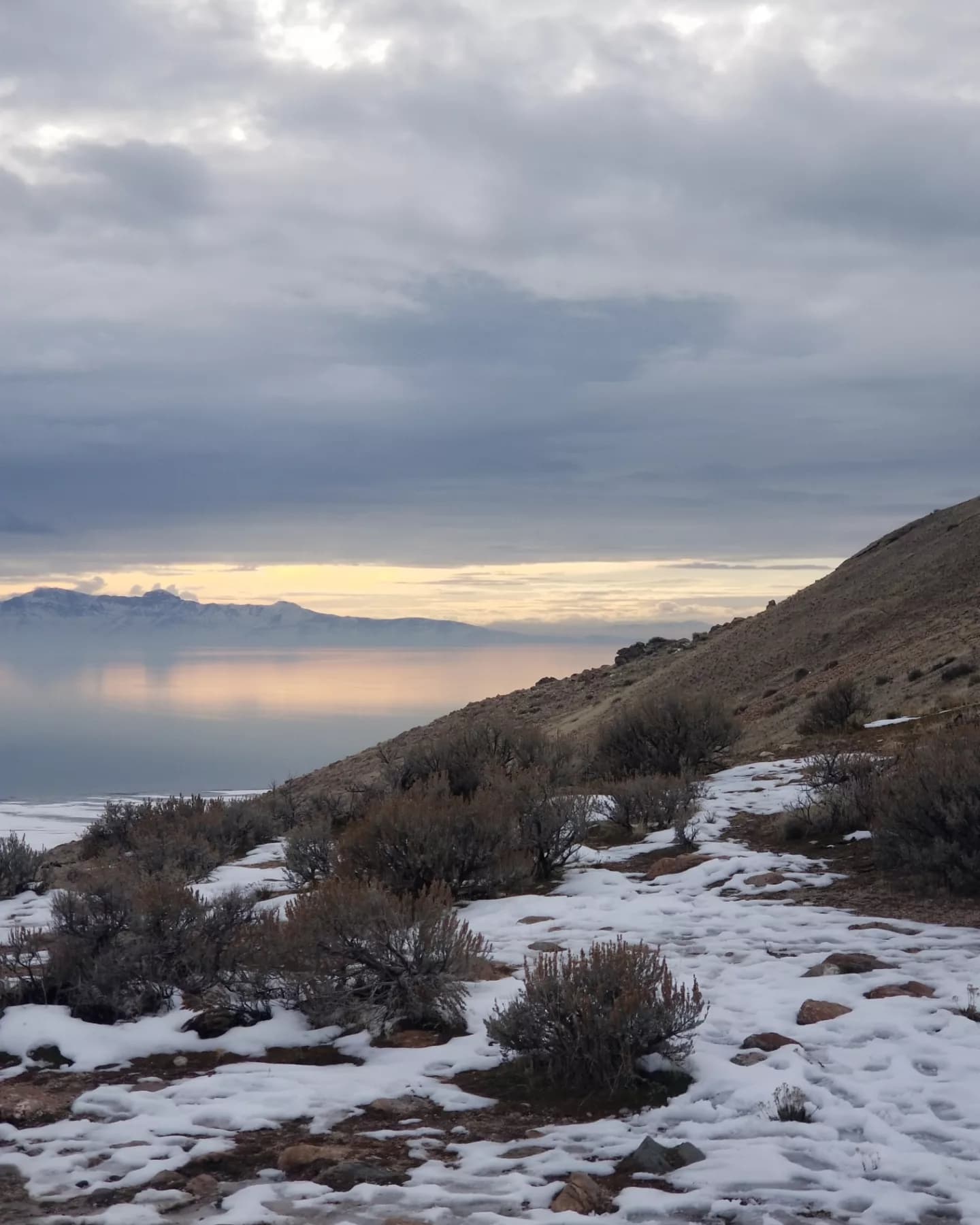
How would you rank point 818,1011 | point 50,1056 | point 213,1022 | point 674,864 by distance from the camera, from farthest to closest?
point 674,864, point 213,1022, point 50,1056, point 818,1011

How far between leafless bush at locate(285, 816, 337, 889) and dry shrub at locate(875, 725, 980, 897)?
5.63 meters

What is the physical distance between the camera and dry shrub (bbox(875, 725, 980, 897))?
7984mm

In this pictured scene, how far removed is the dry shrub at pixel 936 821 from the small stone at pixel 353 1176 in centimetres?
547

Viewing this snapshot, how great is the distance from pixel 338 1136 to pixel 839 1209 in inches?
84.4

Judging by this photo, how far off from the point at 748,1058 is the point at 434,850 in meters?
4.48

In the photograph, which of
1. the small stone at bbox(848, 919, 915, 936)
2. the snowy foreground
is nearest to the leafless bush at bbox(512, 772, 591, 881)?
the snowy foreground

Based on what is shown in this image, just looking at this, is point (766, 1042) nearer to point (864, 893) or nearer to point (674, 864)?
point (864, 893)

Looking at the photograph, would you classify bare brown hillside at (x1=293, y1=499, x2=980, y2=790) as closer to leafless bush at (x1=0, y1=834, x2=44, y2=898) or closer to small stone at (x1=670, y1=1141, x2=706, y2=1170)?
leafless bush at (x1=0, y1=834, x2=44, y2=898)

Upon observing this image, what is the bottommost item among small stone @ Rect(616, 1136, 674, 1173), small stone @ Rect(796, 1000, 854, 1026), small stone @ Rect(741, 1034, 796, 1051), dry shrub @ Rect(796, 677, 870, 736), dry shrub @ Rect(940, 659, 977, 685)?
small stone @ Rect(616, 1136, 674, 1173)

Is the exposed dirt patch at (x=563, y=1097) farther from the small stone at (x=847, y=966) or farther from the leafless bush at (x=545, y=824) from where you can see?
the leafless bush at (x=545, y=824)

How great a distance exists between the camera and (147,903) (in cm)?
693

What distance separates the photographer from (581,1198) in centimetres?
383

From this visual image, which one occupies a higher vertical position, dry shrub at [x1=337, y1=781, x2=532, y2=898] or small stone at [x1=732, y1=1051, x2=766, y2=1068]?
dry shrub at [x1=337, y1=781, x2=532, y2=898]

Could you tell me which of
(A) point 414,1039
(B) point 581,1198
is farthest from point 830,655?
(B) point 581,1198
